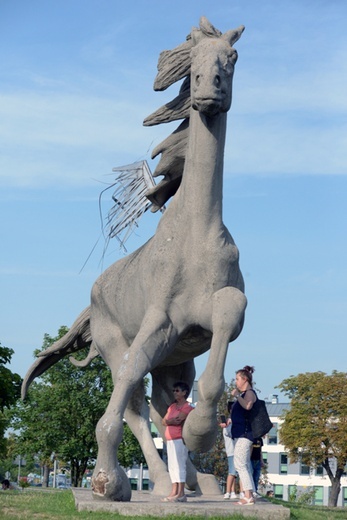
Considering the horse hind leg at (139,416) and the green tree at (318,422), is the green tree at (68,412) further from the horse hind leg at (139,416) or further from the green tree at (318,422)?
the horse hind leg at (139,416)

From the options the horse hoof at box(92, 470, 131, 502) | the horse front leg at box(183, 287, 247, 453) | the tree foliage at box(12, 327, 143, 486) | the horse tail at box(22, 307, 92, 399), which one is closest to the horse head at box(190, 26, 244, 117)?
the horse front leg at box(183, 287, 247, 453)

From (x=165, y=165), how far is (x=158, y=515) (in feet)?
12.0

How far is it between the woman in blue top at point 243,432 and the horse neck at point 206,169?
1.64 m

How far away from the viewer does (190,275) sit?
891 cm

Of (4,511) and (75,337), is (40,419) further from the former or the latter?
(4,511)

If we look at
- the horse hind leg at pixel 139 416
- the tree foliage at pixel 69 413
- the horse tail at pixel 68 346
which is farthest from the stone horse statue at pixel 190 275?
the tree foliage at pixel 69 413

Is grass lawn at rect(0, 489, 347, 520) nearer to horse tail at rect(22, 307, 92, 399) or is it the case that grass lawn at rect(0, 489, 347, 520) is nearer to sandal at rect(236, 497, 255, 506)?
sandal at rect(236, 497, 255, 506)

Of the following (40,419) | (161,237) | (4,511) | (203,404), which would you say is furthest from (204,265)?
(40,419)

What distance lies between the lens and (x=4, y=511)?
28.1ft

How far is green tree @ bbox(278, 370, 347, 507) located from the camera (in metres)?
49.0

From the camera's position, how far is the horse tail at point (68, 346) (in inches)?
462

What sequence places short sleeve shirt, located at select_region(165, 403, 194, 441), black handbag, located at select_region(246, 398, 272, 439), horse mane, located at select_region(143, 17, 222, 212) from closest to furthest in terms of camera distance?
short sleeve shirt, located at select_region(165, 403, 194, 441) < black handbag, located at select_region(246, 398, 272, 439) < horse mane, located at select_region(143, 17, 222, 212)

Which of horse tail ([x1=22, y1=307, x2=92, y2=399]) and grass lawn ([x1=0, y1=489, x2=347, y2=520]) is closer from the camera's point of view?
grass lawn ([x1=0, y1=489, x2=347, y2=520])

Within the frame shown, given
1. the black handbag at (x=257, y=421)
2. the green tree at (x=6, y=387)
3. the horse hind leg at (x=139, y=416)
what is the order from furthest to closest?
the green tree at (x=6, y=387) → the horse hind leg at (x=139, y=416) → the black handbag at (x=257, y=421)
